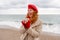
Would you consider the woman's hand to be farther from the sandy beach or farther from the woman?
the sandy beach

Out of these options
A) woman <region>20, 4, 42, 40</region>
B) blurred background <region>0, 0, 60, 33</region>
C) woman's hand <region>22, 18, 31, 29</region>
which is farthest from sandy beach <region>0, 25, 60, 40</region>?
woman's hand <region>22, 18, 31, 29</region>

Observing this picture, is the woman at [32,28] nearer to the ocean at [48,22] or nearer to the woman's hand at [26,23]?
the woman's hand at [26,23]

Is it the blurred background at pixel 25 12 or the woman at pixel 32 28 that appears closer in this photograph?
the woman at pixel 32 28

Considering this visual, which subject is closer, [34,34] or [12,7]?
[34,34]

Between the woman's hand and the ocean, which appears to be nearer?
the woman's hand

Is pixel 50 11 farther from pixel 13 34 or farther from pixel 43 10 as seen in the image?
pixel 13 34

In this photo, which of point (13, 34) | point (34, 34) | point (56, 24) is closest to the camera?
point (34, 34)

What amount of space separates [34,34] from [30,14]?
10.5 inches

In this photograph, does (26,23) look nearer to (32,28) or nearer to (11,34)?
(32,28)

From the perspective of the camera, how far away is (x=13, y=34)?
10.1 ft

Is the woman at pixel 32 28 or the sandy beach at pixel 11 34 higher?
the woman at pixel 32 28

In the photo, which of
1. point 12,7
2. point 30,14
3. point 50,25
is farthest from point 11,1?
point 30,14

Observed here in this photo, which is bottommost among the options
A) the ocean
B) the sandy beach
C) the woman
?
the sandy beach

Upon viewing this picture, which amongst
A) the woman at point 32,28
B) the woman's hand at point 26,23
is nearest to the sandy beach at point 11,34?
the woman at point 32,28
